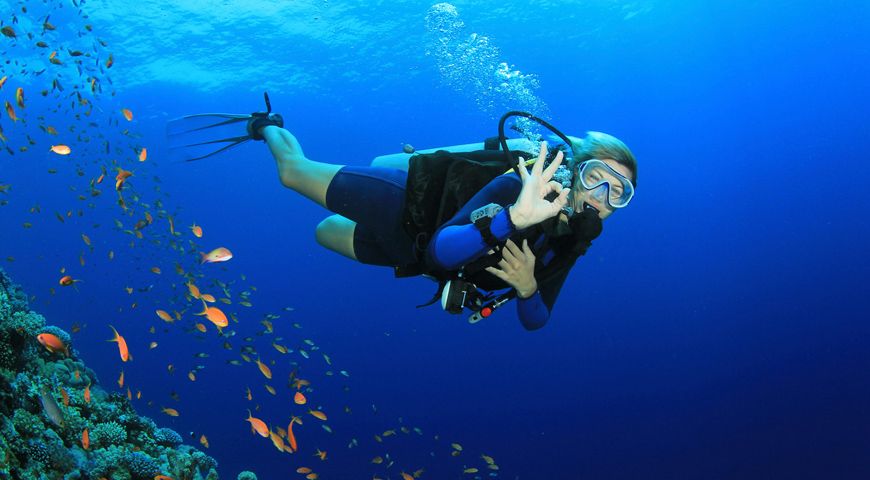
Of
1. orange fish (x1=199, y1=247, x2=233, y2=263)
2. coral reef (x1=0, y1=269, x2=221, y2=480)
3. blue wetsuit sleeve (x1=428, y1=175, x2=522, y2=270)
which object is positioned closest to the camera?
blue wetsuit sleeve (x1=428, y1=175, x2=522, y2=270)

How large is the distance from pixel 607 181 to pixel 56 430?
20.7ft

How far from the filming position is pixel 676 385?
4112 centimetres

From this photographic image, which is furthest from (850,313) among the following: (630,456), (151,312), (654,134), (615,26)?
(151,312)

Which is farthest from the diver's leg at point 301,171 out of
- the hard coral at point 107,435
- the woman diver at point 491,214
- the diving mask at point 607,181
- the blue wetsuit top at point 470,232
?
the hard coral at point 107,435

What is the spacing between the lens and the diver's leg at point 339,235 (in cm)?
496

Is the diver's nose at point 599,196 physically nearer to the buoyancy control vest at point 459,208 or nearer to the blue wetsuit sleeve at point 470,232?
the buoyancy control vest at point 459,208

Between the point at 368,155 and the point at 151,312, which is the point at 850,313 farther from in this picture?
the point at 151,312

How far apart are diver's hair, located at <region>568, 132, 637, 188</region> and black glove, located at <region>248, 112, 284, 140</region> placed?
358 cm

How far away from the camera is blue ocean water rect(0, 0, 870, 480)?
24.9 m

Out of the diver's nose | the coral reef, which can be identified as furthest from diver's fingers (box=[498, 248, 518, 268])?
the coral reef

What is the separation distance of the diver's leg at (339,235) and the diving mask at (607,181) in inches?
95.4

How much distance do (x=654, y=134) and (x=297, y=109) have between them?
32041mm

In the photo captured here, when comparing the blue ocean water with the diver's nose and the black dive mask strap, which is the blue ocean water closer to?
the black dive mask strap

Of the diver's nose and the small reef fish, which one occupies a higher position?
the diver's nose
